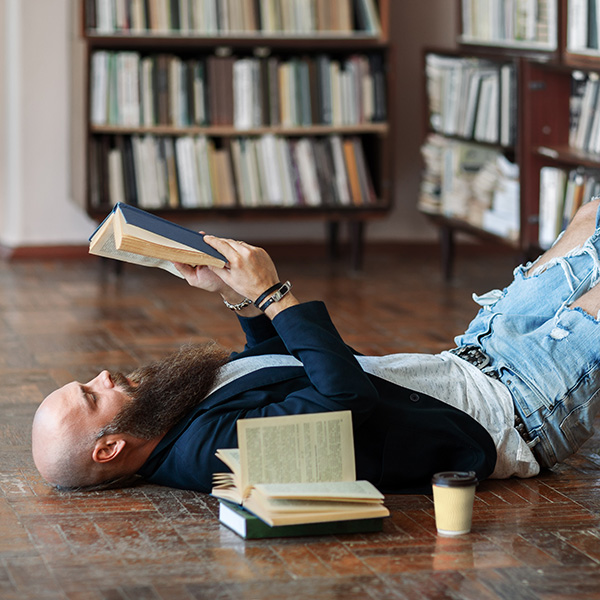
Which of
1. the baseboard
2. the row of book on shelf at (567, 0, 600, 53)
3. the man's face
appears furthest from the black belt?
the baseboard

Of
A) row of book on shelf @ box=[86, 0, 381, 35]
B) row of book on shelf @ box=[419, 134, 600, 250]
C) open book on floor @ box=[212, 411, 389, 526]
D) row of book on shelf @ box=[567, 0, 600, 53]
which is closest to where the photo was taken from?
open book on floor @ box=[212, 411, 389, 526]

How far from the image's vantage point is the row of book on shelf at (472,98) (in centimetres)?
480

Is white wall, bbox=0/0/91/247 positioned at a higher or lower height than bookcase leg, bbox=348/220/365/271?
higher

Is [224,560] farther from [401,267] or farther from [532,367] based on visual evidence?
[401,267]

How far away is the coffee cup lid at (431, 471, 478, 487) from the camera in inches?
81.5

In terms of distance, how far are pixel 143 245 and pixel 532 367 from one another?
0.89 metres

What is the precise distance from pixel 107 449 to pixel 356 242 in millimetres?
3504

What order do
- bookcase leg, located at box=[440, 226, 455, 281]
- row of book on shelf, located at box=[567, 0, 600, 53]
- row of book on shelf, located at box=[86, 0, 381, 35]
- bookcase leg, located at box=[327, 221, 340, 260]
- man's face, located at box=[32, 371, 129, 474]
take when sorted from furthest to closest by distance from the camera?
bookcase leg, located at box=[327, 221, 340, 260], bookcase leg, located at box=[440, 226, 455, 281], row of book on shelf, located at box=[86, 0, 381, 35], row of book on shelf, located at box=[567, 0, 600, 53], man's face, located at box=[32, 371, 129, 474]

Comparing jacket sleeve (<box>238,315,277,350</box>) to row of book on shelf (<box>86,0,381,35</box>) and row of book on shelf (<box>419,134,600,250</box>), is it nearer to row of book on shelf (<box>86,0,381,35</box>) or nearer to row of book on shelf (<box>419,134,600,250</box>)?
row of book on shelf (<box>419,134,600,250</box>)

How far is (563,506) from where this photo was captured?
91.4 inches

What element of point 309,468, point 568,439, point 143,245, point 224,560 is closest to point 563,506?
point 568,439

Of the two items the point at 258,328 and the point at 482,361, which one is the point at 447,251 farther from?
the point at 258,328

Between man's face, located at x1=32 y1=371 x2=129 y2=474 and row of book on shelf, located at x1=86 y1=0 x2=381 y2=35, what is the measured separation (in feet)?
10.9

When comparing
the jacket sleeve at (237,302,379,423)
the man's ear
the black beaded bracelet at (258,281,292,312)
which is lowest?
the man's ear
